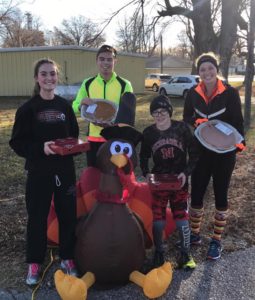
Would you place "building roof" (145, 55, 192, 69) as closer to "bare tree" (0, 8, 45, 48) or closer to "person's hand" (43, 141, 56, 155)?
"bare tree" (0, 8, 45, 48)

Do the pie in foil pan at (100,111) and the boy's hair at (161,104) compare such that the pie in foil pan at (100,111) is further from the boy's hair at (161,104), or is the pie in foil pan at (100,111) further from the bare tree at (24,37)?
the bare tree at (24,37)

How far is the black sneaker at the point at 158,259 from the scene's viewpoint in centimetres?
354

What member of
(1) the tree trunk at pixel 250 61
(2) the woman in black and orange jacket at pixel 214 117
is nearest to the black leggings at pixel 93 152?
(2) the woman in black and orange jacket at pixel 214 117

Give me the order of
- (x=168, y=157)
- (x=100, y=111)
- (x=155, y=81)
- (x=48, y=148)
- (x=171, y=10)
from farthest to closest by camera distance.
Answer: (x=155, y=81) < (x=171, y=10) < (x=100, y=111) < (x=168, y=157) < (x=48, y=148)

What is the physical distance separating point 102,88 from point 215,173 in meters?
1.38

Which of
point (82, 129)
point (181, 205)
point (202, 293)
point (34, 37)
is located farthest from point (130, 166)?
point (34, 37)

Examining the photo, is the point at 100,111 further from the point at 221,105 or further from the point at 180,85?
the point at 180,85

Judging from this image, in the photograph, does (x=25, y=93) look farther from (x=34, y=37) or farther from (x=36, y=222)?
(x=34, y=37)

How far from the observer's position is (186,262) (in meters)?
3.63

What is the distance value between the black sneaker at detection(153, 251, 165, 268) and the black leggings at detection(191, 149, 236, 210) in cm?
69

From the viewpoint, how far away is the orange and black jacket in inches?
143

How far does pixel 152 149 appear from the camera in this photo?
11.5 ft

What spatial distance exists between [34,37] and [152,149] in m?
53.7

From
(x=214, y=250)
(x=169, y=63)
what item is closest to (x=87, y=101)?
Result: (x=214, y=250)
